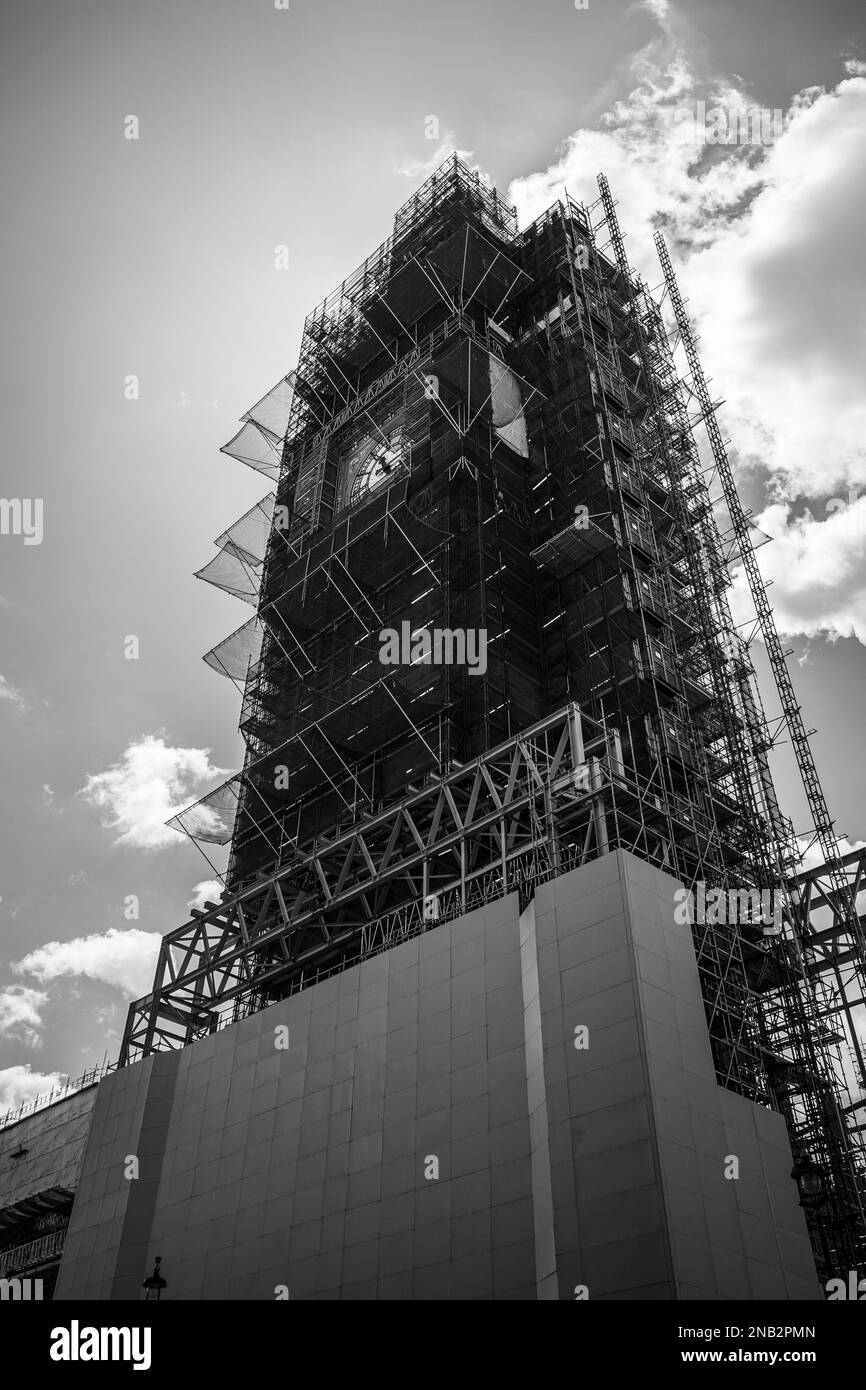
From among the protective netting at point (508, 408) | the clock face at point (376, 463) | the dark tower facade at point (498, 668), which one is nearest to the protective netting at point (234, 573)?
the dark tower facade at point (498, 668)

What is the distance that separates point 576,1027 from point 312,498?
102 ft

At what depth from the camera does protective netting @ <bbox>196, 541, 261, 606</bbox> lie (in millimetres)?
50781

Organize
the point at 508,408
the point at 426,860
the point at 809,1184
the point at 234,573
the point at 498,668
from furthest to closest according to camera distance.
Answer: the point at 234,573, the point at 508,408, the point at 498,668, the point at 426,860, the point at 809,1184

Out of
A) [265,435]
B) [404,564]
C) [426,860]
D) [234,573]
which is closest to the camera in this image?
[426,860]

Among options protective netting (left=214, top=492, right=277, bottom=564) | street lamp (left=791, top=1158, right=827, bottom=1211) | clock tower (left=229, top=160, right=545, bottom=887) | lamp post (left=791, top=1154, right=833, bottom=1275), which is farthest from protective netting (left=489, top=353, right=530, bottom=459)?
street lamp (left=791, top=1158, right=827, bottom=1211)

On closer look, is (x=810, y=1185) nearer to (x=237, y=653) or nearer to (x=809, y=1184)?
(x=809, y=1184)

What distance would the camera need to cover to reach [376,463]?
158 feet

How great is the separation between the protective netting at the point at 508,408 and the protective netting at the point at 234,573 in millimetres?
13083

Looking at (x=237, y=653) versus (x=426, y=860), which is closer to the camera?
Result: (x=426, y=860)

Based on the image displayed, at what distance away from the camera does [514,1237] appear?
2284cm

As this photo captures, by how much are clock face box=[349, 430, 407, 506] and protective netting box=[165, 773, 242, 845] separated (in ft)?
42.1

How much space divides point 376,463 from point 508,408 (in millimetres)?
6119

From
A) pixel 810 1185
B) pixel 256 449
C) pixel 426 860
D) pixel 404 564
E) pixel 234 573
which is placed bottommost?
pixel 810 1185

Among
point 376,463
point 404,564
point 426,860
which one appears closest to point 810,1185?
point 426,860
